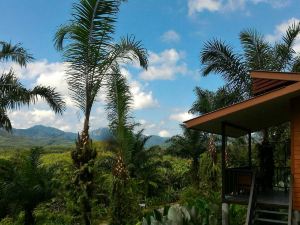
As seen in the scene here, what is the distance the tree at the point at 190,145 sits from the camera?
28.7m

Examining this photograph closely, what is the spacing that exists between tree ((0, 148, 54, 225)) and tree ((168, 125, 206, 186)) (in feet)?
44.0

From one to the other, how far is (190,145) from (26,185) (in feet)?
48.7

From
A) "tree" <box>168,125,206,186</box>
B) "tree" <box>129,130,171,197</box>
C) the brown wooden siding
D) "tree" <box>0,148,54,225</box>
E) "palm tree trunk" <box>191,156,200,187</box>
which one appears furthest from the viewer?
"tree" <box>168,125,206,186</box>

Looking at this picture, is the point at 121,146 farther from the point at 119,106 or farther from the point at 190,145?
the point at 190,145

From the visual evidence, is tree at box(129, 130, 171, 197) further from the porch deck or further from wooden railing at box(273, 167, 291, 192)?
the porch deck

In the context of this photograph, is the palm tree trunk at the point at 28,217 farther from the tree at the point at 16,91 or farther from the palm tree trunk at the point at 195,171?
the palm tree trunk at the point at 195,171

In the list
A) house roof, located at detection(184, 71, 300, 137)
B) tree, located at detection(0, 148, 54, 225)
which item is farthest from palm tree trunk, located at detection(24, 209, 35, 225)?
house roof, located at detection(184, 71, 300, 137)

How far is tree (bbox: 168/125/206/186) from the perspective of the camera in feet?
94.1

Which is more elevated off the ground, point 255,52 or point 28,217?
point 255,52

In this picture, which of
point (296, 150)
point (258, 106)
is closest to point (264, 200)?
point (296, 150)

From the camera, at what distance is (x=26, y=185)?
15961 millimetres

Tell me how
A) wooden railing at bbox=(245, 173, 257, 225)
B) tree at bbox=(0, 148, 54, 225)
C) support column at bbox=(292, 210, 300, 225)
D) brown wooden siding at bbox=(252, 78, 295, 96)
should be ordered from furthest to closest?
1. tree at bbox=(0, 148, 54, 225)
2. brown wooden siding at bbox=(252, 78, 295, 96)
3. support column at bbox=(292, 210, 300, 225)
4. wooden railing at bbox=(245, 173, 257, 225)

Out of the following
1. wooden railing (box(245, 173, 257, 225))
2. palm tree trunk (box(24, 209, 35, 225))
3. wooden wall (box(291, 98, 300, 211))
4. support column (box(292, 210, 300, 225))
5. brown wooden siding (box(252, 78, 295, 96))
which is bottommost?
palm tree trunk (box(24, 209, 35, 225))

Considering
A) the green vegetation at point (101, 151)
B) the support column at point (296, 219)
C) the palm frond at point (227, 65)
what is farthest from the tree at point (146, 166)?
the support column at point (296, 219)
